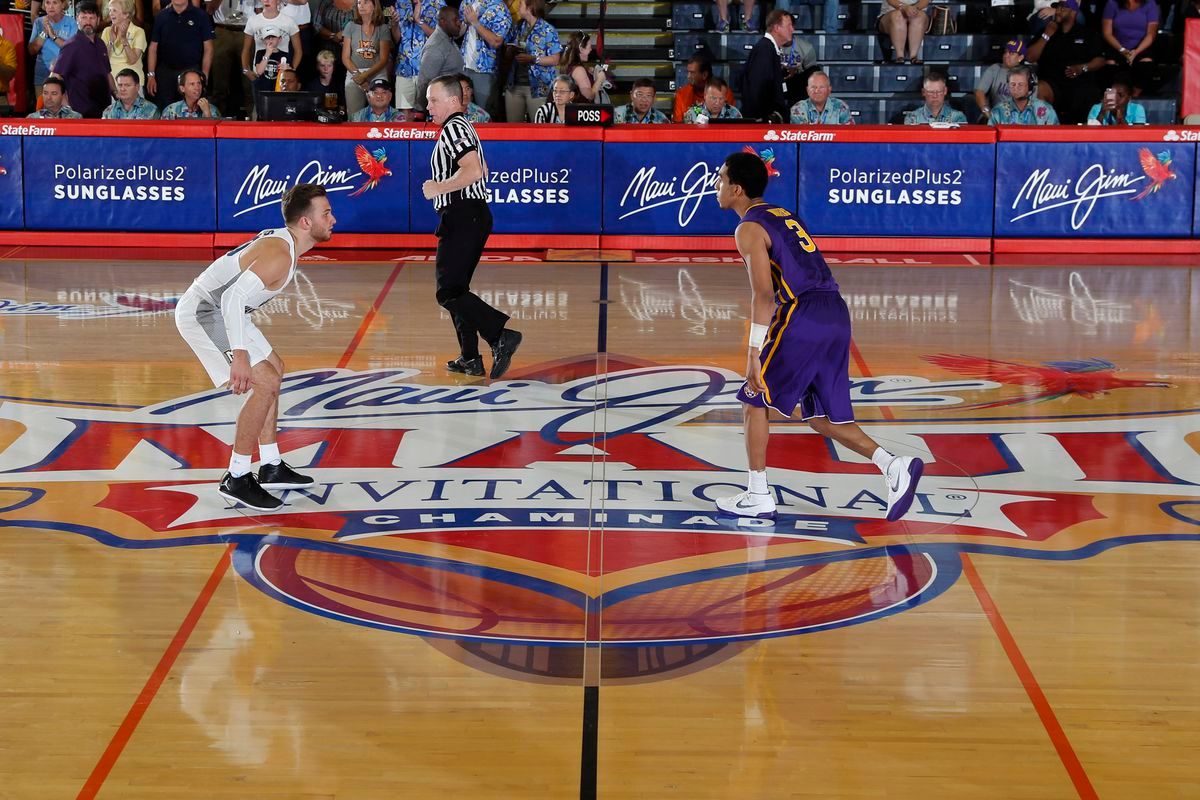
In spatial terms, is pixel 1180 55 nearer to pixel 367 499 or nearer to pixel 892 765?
pixel 367 499

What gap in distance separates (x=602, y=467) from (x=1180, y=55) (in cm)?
1469

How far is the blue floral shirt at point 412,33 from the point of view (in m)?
17.5

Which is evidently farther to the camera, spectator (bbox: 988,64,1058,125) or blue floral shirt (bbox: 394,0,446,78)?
blue floral shirt (bbox: 394,0,446,78)

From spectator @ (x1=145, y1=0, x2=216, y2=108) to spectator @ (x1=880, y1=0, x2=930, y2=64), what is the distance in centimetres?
901

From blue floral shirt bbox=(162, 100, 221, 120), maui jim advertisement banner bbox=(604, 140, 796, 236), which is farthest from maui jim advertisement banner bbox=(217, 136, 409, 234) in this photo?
maui jim advertisement banner bbox=(604, 140, 796, 236)

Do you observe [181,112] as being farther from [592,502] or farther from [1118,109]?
[592,502]

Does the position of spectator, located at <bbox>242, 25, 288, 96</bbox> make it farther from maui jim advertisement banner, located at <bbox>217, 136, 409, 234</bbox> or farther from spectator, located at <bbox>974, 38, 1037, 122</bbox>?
spectator, located at <bbox>974, 38, 1037, 122</bbox>

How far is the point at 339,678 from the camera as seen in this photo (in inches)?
219

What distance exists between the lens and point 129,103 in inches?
651

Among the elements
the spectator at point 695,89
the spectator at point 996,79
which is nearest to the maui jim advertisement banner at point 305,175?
the spectator at point 695,89

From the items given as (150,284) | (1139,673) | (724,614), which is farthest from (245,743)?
(150,284)

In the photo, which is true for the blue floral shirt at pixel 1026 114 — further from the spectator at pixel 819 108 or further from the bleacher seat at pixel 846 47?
the bleacher seat at pixel 846 47

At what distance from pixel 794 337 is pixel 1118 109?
454 inches

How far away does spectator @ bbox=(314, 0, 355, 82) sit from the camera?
18.6 m
